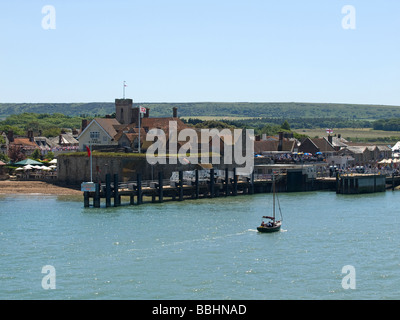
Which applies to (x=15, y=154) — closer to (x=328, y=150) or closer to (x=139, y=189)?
(x=139, y=189)

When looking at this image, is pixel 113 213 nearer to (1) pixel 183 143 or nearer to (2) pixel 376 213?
(2) pixel 376 213

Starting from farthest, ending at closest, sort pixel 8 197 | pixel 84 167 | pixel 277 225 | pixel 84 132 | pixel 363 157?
1. pixel 363 157
2. pixel 84 132
3. pixel 84 167
4. pixel 8 197
5. pixel 277 225

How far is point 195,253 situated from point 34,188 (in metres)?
48.2

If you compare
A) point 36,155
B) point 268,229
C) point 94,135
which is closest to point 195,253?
point 268,229

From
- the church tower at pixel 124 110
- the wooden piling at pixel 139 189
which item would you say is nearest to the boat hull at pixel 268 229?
the wooden piling at pixel 139 189

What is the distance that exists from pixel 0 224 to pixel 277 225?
2265cm

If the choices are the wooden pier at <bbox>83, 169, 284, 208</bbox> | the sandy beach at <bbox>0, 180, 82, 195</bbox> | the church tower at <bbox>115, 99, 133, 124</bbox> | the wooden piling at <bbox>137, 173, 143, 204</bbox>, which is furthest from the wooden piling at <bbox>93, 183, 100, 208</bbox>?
→ the church tower at <bbox>115, 99, 133, 124</bbox>

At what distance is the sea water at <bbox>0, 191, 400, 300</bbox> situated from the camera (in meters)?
40.7

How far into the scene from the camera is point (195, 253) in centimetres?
4966

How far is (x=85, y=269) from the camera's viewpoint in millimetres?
45156

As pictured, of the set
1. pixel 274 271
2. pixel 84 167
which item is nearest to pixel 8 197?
pixel 84 167

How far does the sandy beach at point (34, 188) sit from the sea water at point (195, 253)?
1449 centimetres

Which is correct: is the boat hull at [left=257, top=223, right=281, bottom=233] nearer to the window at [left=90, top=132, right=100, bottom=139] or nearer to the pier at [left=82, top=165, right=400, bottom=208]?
the pier at [left=82, top=165, right=400, bottom=208]

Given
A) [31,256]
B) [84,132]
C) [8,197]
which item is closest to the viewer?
[31,256]
